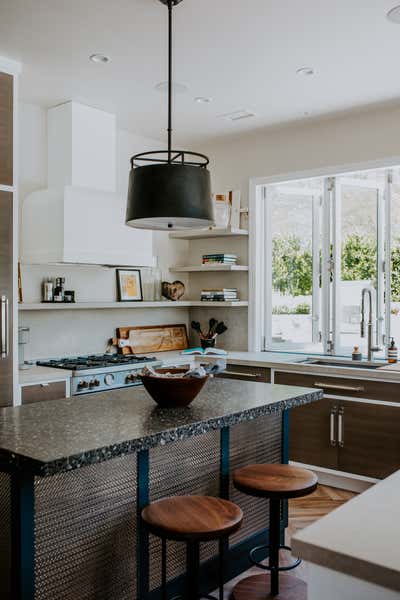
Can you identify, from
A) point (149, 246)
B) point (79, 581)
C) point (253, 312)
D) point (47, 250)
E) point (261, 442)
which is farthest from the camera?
point (253, 312)

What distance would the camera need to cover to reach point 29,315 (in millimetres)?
4285

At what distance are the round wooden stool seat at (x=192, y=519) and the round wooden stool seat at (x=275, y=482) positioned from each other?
28cm

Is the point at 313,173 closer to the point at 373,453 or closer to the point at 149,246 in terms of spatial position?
the point at 149,246

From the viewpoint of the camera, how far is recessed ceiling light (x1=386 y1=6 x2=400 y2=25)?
2896mm

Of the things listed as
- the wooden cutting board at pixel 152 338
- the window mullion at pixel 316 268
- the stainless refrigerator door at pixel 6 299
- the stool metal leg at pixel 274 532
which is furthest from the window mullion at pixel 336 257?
the stainless refrigerator door at pixel 6 299

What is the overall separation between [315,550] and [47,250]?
10.8ft

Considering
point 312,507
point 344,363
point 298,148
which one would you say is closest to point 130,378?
point 312,507

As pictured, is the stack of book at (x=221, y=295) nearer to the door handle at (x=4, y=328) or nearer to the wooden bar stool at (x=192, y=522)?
the door handle at (x=4, y=328)

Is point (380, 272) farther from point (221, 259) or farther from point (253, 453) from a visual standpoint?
point (253, 453)

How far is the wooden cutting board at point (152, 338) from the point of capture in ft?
16.2

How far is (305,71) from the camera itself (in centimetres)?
369

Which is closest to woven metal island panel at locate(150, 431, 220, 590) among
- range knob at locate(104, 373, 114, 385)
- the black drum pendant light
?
the black drum pendant light

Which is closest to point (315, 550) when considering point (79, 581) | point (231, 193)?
point (79, 581)

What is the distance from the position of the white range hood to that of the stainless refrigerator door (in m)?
0.58
